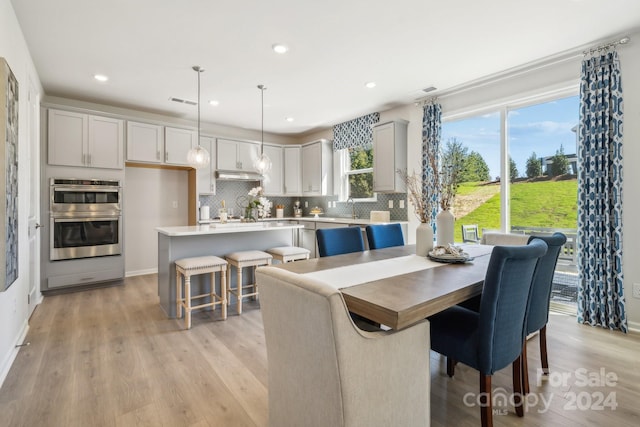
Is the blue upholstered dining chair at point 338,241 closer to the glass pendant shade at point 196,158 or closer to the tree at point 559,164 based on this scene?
the glass pendant shade at point 196,158

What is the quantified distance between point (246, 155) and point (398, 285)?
4835mm

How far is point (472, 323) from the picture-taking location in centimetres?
168

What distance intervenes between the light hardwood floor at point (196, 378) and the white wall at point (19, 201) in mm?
137

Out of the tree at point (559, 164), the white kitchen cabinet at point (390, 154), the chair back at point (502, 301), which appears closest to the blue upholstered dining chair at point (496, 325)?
the chair back at point (502, 301)

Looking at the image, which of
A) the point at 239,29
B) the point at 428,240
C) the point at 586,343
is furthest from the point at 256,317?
the point at 586,343

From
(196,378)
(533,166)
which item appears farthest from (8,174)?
(533,166)

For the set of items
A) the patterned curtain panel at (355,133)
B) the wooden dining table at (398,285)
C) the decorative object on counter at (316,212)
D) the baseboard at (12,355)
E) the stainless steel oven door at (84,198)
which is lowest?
the baseboard at (12,355)

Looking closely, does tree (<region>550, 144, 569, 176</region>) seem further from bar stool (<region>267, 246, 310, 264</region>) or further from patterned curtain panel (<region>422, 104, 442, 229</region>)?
bar stool (<region>267, 246, 310, 264</region>)

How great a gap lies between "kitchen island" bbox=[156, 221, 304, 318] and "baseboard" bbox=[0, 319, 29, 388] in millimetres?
1120

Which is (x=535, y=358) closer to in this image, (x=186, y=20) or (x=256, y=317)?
(x=256, y=317)

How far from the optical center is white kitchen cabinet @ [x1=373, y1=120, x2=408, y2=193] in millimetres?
4617

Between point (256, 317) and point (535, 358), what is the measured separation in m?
2.47

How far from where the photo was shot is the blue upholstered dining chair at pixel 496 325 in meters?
1.44

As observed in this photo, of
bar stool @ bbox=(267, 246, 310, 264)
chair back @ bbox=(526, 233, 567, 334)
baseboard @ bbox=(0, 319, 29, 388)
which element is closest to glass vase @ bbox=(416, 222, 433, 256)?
chair back @ bbox=(526, 233, 567, 334)
